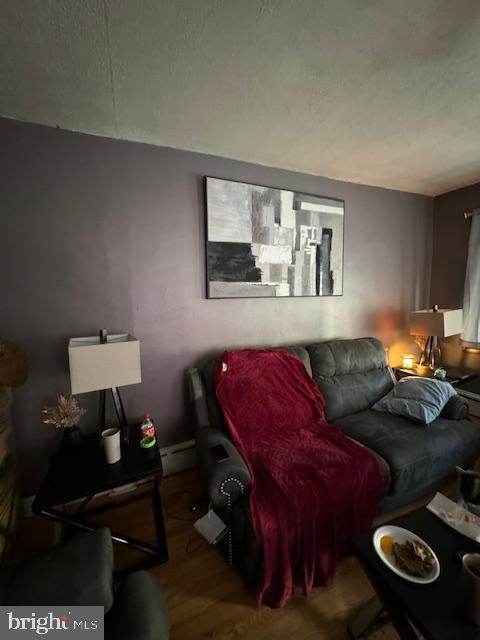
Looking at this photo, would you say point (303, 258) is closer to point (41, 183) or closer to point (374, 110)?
point (374, 110)

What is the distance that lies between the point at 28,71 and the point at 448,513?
8.50ft

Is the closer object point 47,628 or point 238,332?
point 47,628

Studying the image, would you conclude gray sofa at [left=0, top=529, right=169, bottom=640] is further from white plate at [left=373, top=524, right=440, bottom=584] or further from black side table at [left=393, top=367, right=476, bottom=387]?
black side table at [left=393, top=367, right=476, bottom=387]

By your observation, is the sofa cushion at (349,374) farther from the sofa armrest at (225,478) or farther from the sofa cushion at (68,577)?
the sofa cushion at (68,577)

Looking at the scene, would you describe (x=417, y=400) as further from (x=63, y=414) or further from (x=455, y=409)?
(x=63, y=414)

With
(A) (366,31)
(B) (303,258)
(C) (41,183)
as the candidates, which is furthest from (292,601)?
(C) (41,183)

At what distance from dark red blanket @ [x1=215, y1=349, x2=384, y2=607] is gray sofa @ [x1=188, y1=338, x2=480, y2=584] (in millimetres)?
86

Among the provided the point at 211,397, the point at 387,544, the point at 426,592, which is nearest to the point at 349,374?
the point at 211,397

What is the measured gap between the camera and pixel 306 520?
3.81 feet

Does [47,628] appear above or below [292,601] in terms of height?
above

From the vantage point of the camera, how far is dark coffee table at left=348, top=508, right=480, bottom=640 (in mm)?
735

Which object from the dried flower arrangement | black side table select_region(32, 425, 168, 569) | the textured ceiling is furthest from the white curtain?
the dried flower arrangement

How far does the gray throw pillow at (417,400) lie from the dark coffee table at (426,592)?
84 centimetres

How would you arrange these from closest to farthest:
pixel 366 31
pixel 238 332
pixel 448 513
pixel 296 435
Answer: pixel 366 31 → pixel 448 513 → pixel 296 435 → pixel 238 332
